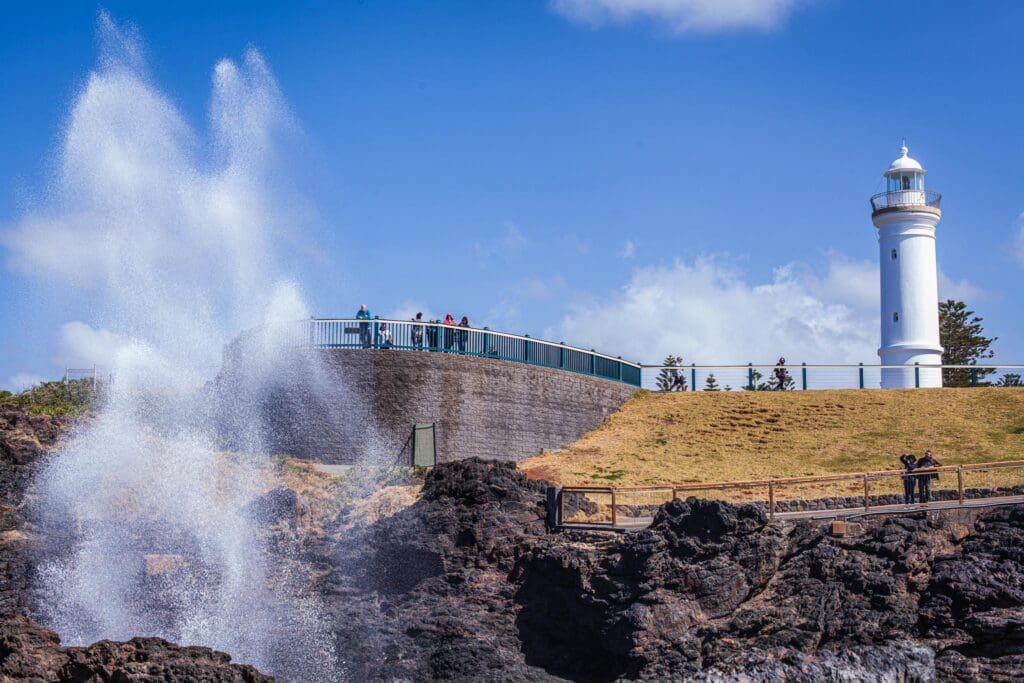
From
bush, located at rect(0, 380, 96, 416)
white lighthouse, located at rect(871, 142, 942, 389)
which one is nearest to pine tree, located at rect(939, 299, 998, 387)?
white lighthouse, located at rect(871, 142, 942, 389)

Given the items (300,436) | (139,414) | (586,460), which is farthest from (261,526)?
(586,460)

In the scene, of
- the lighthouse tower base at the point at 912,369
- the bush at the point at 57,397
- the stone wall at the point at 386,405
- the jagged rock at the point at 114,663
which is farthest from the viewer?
the lighthouse tower base at the point at 912,369

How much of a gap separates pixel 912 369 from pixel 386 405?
23.9 meters

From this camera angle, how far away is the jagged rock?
19.1m

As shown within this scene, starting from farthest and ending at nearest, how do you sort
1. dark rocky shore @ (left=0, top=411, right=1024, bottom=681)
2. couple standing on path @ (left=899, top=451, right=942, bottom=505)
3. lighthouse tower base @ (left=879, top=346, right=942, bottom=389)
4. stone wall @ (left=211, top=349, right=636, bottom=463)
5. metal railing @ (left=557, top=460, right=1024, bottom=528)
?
lighthouse tower base @ (left=879, top=346, right=942, bottom=389) < stone wall @ (left=211, top=349, right=636, bottom=463) < couple standing on path @ (left=899, top=451, right=942, bottom=505) < metal railing @ (left=557, top=460, right=1024, bottom=528) < dark rocky shore @ (left=0, top=411, right=1024, bottom=681)

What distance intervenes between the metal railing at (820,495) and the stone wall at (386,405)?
5.28 m

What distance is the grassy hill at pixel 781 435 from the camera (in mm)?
33188

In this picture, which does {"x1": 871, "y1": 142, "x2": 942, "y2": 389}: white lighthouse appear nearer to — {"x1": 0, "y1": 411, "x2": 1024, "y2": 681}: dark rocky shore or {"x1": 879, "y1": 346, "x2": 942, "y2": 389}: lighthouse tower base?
{"x1": 879, "y1": 346, "x2": 942, "y2": 389}: lighthouse tower base

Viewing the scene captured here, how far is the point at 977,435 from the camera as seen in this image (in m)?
36.5

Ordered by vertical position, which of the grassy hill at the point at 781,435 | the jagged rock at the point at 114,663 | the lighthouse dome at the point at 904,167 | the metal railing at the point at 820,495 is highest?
the lighthouse dome at the point at 904,167

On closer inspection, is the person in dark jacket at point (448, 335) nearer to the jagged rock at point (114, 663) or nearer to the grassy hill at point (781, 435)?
the grassy hill at point (781, 435)

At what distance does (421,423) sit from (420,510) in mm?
5033

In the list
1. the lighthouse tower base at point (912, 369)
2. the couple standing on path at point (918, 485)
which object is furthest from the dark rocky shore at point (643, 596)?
the lighthouse tower base at point (912, 369)

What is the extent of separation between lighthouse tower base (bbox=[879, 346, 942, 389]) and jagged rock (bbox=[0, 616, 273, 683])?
32.0 meters
